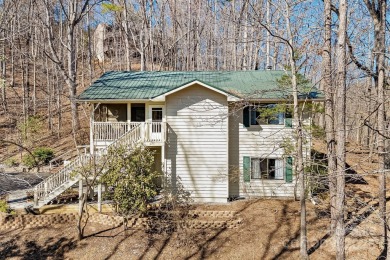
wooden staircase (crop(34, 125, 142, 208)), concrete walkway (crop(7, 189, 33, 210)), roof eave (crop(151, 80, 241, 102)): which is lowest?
concrete walkway (crop(7, 189, 33, 210))

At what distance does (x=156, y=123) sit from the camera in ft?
47.1

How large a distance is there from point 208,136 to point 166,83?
4.03 meters

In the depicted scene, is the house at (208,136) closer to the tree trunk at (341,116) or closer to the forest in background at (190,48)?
the forest in background at (190,48)

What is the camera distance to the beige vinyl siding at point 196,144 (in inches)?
567

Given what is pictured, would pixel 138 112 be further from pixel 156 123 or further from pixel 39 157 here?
pixel 39 157

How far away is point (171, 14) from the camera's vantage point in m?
32.7

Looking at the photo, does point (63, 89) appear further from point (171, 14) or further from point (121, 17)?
point (171, 14)

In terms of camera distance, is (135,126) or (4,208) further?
(135,126)

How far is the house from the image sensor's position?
14281mm

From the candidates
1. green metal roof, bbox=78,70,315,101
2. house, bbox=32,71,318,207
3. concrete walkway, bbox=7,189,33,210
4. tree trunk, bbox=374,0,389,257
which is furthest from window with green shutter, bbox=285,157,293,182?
concrete walkway, bbox=7,189,33,210

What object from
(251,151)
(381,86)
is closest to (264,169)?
(251,151)

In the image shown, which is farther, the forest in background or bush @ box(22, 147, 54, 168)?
bush @ box(22, 147, 54, 168)

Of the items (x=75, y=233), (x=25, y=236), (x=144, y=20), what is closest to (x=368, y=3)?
(x=75, y=233)

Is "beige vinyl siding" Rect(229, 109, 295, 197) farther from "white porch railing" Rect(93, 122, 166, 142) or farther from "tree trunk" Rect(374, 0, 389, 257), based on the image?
"tree trunk" Rect(374, 0, 389, 257)
